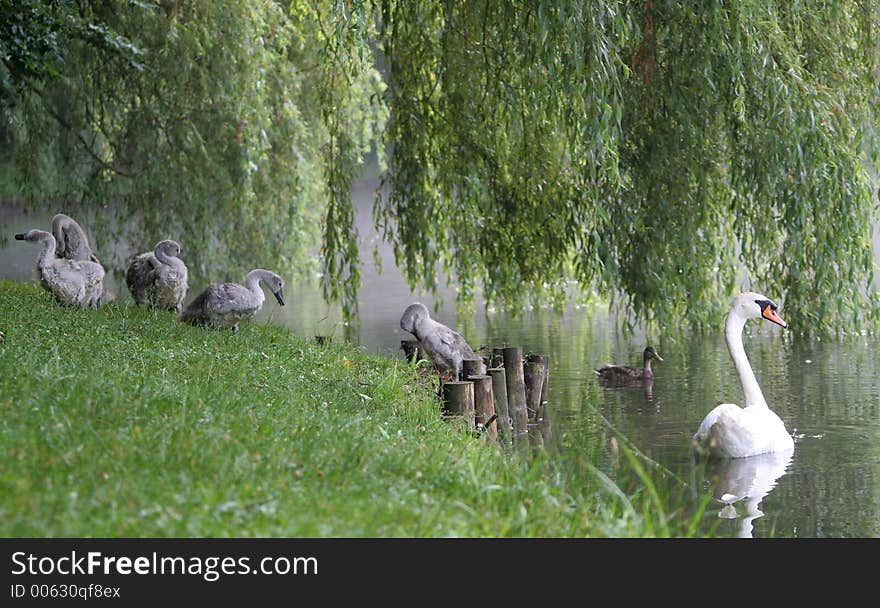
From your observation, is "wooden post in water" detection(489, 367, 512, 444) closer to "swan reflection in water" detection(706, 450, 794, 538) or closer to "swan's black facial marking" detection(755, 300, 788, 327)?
"swan reflection in water" detection(706, 450, 794, 538)

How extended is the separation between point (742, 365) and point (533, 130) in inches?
132

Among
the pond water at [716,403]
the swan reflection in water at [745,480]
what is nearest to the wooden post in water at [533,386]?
the pond water at [716,403]

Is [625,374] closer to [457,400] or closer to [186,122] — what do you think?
[457,400]

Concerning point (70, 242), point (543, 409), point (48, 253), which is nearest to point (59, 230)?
point (70, 242)

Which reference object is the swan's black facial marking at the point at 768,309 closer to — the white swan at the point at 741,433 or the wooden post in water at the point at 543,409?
the white swan at the point at 741,433

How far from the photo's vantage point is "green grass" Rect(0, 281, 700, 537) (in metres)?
3.71

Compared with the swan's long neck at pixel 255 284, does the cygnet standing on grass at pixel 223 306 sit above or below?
below

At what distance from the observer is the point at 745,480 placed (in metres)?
7.45

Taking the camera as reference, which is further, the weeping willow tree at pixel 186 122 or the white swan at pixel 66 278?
the weeping willow tree at pixel 186 122

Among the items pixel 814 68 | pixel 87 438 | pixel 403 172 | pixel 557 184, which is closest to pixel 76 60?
pixel 403 172

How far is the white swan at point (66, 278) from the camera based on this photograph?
9.61m

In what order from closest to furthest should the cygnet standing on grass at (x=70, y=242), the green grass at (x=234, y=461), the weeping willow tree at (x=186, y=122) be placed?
the green grass at (x=234, y=461)
the cygnet standing on grass at (x=70, y=242)
the weeping willow tree at (x=186, y=122)

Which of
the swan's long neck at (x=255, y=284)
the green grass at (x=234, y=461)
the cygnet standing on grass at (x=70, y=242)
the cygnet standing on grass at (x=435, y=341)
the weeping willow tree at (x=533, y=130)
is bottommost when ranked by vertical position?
the green grass at (x=234, y=461)
